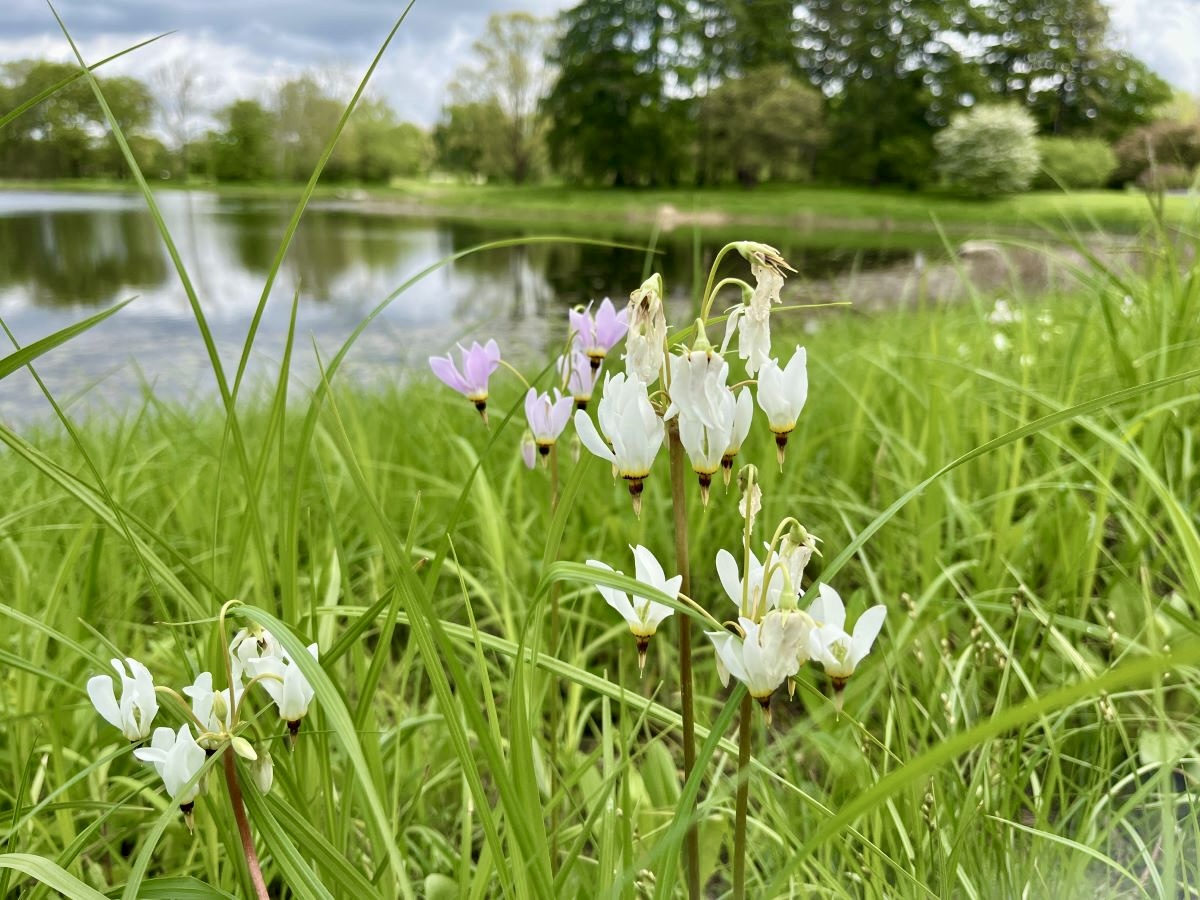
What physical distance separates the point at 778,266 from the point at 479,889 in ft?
2.28

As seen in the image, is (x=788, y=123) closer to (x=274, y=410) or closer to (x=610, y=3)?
(x=610, y=3)

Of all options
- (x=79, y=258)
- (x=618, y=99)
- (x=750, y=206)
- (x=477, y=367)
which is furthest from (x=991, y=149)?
(x=477, y=367)

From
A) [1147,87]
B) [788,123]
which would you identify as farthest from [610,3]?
[1147,87]

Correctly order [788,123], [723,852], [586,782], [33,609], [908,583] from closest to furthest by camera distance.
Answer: [586,782], [723,852], [33,609], [908,583], [788,123]

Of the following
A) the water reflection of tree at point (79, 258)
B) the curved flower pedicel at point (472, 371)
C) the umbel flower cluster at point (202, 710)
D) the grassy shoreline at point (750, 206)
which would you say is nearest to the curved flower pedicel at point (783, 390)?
the umbel flower cluster at point (202, 710)

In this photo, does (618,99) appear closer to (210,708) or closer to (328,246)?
(328,246)

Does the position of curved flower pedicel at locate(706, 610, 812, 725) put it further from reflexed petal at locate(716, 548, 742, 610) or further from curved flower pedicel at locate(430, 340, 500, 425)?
curved flower pedicel at locate(430, 340, 500, 425)


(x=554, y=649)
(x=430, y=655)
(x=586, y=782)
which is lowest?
(x=586, y=782)

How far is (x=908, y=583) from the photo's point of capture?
186 cm

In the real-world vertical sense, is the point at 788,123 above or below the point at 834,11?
below

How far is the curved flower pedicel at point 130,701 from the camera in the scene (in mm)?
675

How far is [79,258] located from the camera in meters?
22.4

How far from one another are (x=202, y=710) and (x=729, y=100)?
50.3 meters

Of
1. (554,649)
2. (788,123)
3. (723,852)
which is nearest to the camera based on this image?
(554,649)
